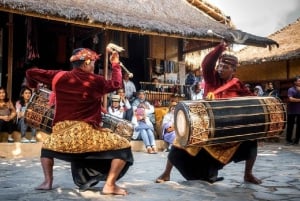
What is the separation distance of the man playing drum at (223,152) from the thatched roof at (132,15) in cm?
440

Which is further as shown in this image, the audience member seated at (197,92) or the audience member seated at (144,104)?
the audience member seated at (197,92)

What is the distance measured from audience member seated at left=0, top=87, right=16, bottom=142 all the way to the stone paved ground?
5.79 ft

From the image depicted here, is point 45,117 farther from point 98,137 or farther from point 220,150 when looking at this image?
point 220,150

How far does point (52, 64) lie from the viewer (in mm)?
10430

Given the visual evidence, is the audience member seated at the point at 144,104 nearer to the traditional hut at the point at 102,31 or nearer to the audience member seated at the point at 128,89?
the audience member seated at the point at 128,89

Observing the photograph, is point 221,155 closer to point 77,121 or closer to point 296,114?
point 77,121

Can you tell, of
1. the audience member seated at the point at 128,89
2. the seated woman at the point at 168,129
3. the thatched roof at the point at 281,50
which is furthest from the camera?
the thatched roof at the point at 281,50

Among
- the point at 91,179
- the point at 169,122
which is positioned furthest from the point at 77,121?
the point at 169,122

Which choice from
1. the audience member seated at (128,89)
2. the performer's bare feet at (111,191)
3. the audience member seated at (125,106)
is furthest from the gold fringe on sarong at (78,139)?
the audience member seated at (128,89)

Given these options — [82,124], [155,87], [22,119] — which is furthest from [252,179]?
[155,87]

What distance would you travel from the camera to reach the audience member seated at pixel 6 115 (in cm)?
784

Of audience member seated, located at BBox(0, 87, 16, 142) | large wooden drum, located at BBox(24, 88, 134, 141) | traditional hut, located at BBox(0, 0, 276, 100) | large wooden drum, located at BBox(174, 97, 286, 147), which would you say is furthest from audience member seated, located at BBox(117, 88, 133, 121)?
large wooden drum, located at BBox(174, 97, 286, 147)

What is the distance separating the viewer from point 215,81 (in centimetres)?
445

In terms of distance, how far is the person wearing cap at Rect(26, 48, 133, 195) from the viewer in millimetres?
3797
